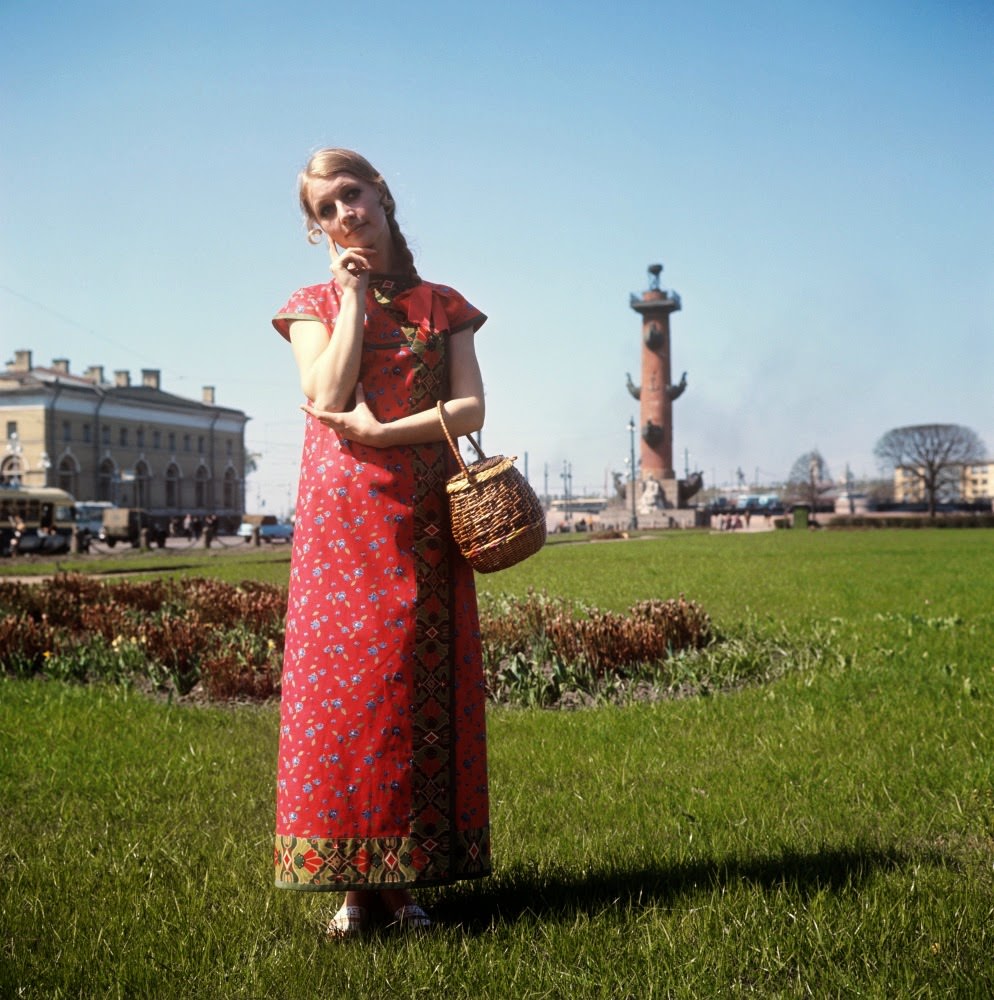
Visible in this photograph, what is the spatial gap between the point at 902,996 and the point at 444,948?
1.10 metres

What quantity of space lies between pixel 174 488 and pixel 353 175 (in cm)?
8469

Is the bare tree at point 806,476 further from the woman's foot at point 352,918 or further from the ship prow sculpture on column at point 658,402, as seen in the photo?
the woman's foot at point 352,918

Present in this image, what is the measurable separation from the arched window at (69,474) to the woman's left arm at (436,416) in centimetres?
7404

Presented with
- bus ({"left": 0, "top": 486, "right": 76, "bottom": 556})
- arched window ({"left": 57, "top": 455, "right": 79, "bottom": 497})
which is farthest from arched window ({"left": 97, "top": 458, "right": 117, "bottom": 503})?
bus ({"left": 0, "top": 486, "right": 76, "bottom": 556})

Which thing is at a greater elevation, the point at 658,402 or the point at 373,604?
the point at 658,402

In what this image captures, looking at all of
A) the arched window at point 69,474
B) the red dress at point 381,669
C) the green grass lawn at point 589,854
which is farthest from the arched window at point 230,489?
the red dress at point 381,669

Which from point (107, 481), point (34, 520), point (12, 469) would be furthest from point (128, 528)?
point (107, 481)

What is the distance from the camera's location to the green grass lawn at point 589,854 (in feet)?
9.29

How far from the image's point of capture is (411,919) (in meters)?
3.06

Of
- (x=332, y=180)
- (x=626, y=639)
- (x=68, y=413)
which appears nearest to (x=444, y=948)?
(x=332, y=180)

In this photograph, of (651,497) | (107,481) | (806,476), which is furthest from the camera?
(806,476)

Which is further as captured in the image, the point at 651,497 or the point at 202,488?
the point at 202,488

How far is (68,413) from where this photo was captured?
7325cm

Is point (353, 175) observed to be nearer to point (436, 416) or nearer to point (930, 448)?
point (436, 416)
